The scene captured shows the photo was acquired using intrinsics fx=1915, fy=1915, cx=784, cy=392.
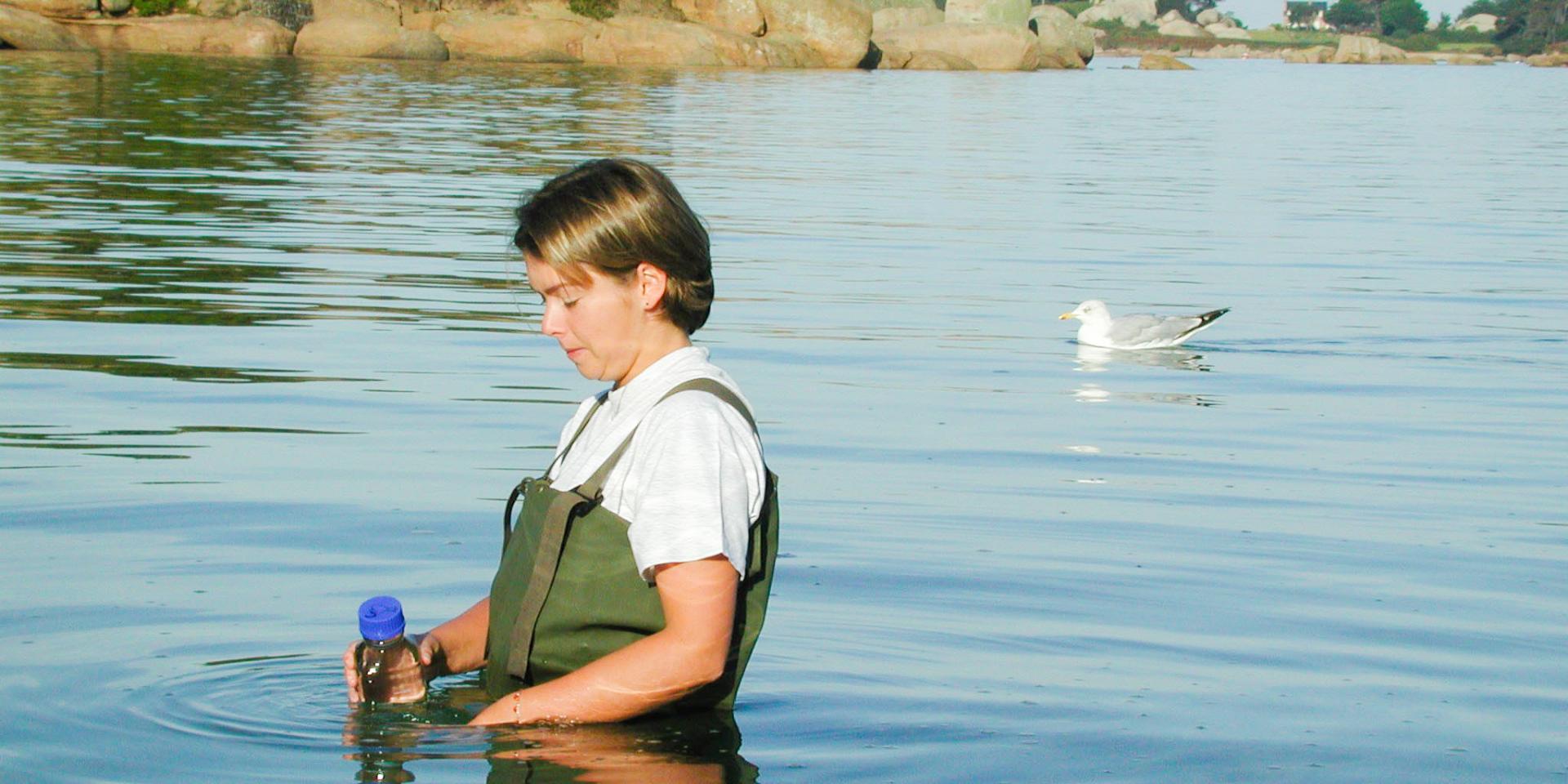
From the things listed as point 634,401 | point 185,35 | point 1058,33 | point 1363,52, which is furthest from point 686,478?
point 1363,52

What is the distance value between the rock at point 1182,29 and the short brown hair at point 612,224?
190m

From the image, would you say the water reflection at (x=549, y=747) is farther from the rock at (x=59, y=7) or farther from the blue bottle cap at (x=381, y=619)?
the rock at (x=59, y=7)

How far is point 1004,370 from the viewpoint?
11.0 meters

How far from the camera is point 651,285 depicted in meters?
3.65

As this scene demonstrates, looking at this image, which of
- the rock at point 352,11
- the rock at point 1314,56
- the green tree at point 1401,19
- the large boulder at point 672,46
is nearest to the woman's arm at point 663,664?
the rock at point 352,11

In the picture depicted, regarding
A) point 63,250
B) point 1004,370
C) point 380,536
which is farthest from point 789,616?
point 63,250

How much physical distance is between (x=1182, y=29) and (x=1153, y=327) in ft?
612

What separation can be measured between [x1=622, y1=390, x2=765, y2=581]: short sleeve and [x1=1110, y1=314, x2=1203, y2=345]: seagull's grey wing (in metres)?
8.82

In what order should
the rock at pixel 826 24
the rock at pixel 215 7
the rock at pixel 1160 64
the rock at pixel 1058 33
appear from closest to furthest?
1. the rock at pixel 215 7
2. the rock at pixel 826 24
3. the rock at pixel 1058 33
4. the rock at pixel 1160 64

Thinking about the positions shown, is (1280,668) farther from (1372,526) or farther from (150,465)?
(150,465)

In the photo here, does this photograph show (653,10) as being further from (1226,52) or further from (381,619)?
(1226,52)

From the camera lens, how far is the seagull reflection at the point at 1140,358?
1159 centimetres

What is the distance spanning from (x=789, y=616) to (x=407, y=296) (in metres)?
7.11

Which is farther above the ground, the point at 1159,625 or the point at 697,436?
the point at 697,436
